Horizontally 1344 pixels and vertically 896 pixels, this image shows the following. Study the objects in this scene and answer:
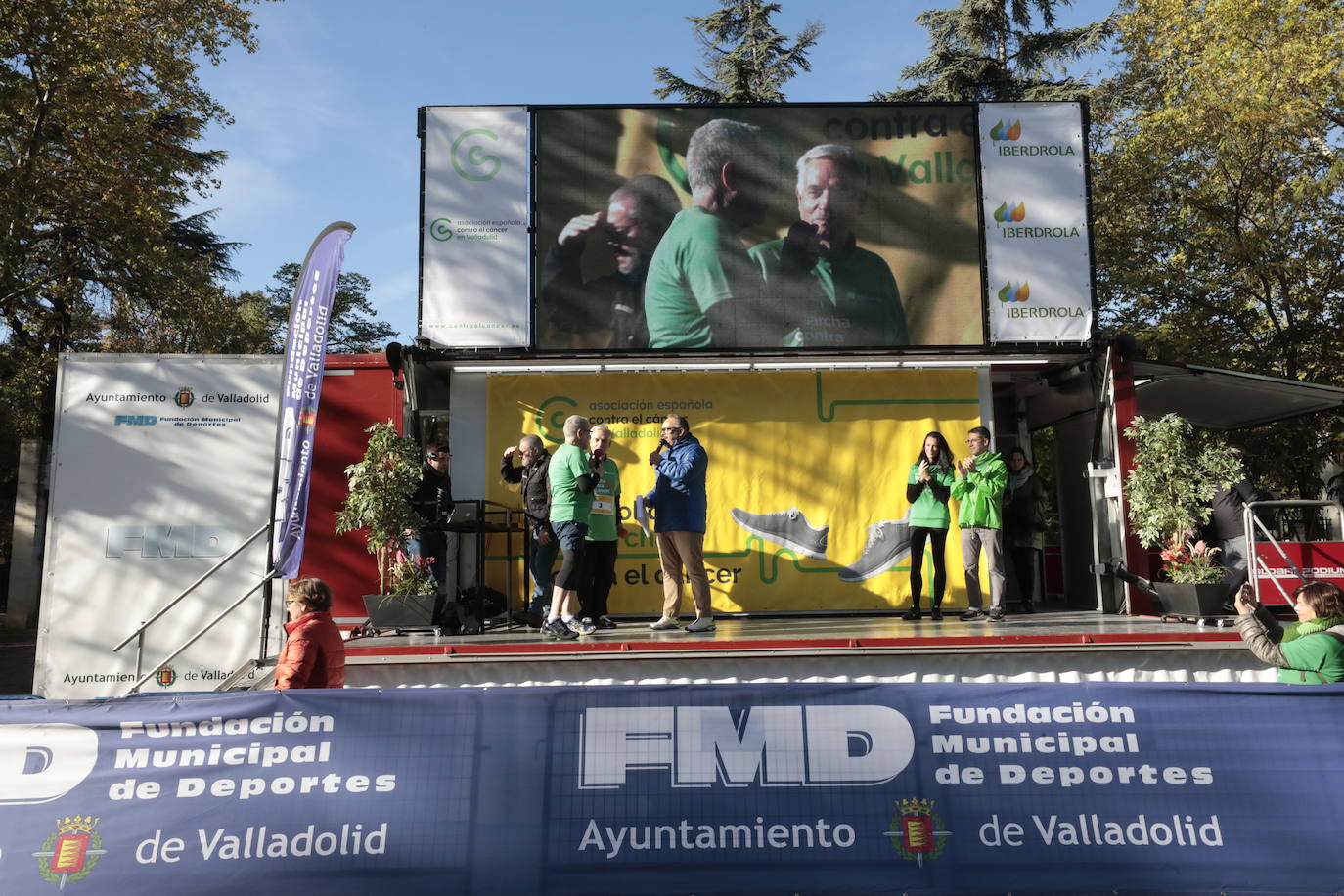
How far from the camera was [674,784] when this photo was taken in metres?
4.52

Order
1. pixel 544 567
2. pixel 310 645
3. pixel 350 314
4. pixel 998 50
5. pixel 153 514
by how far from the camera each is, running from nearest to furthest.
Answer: pixel 310 645, pixel 544 567, pixel 153 514, pixel 998 50, pixel 350 314

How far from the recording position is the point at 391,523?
8641 mm

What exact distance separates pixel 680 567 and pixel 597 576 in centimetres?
73

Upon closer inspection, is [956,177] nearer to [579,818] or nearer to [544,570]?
[544,570]

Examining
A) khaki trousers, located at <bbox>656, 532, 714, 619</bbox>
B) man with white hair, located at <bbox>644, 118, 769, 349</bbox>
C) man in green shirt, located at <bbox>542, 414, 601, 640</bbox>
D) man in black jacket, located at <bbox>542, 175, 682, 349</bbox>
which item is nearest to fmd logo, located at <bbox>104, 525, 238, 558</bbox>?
man in green shirt, located at <bbox>542, 414, 601, 640</bbox>

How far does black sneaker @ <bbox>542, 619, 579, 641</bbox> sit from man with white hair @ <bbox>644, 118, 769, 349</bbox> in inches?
127

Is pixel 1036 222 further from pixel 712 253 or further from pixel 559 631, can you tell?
pixel 559 631

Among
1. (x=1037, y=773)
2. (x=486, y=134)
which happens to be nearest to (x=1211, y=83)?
(x=486, y=134)

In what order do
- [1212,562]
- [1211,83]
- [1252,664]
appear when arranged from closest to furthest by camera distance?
[1252,664]
[1212,562]
[1211,83]

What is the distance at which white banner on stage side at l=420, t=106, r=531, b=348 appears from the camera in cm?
972

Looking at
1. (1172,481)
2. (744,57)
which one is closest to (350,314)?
(744,57)

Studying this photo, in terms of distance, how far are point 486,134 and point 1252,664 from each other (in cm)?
811

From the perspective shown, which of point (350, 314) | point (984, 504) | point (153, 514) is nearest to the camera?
point (984, 504)

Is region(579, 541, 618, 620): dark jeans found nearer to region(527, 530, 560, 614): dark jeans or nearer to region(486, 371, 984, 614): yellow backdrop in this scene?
region(527, 530, 560, 614): dark jeans
